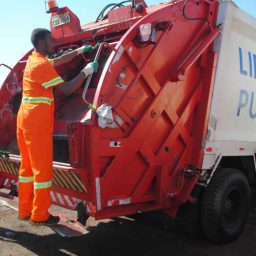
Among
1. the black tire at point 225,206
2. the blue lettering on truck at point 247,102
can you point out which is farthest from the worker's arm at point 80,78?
the blue lettering on truck at point 247,102

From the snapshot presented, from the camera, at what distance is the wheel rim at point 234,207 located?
453cm

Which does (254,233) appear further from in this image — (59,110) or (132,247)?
(59,110)

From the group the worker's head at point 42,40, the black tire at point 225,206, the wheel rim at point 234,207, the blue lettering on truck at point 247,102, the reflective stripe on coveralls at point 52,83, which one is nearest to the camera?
the reflective stripe on coveralls at point 52,83

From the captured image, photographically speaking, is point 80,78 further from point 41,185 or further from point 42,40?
point 41,185

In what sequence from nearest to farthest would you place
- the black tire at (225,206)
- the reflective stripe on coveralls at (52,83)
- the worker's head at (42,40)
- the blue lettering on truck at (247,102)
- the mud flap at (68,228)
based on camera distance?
the mud flap at (68,228)
the reflective stripe on coveralls at (52,83)
the worker's head at (42,40)
the black tire at (225,206)
the blue lettering on truck at (247,102)

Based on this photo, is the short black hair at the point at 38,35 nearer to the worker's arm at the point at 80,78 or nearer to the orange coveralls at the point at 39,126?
the orange coveralls at the point at 39,126

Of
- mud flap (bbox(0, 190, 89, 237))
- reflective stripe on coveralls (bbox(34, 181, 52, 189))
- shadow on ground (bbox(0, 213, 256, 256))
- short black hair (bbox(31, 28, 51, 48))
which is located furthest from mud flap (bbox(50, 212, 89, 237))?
short black hair (bbox(31, 28, 51, 48))

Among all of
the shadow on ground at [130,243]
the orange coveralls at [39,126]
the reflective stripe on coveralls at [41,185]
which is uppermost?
the orange coveralls at [39,126]

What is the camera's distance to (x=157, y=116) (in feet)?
A: 12.1

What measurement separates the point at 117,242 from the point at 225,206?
133cm

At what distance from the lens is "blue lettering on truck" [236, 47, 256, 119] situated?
4.60 meters

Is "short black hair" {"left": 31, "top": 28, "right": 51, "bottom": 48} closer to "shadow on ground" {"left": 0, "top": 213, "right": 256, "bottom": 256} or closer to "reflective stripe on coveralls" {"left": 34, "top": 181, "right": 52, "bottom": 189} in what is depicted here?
"reflective stripe on coveralls" {"left": 34, "top": 181, "right": 52, "bottom": 189}

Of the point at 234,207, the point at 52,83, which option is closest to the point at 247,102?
the point at 234,207

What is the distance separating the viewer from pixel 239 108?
15.3 ft
